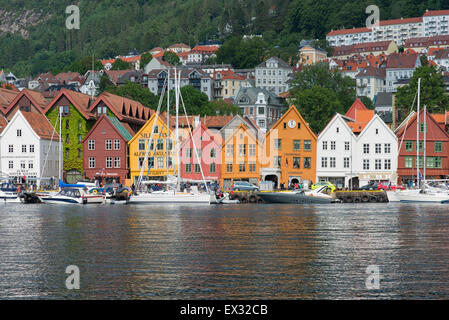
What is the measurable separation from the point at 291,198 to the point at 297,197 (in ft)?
2.67

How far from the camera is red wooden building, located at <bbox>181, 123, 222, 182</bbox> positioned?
121 meters

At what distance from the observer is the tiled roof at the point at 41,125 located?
123431mm

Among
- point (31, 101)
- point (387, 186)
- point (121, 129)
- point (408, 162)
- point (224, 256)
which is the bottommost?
point (224, 256)

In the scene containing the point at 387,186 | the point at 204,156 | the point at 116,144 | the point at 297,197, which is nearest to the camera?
the point at 297,197

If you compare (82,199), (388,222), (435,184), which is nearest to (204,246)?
(388,222)

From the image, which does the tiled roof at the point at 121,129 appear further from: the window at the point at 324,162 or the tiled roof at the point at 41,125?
the window at the point at 324,162

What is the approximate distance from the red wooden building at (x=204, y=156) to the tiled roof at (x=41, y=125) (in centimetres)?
2104

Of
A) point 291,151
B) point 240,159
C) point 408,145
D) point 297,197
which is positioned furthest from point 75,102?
point 408,145

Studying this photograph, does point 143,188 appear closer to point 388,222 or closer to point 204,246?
point 388,222

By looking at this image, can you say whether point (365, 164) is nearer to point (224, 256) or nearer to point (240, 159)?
point (240, 159)

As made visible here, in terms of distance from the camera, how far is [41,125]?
126m

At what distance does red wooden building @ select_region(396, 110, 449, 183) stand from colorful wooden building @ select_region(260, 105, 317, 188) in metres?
13.9

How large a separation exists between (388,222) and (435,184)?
43999mm

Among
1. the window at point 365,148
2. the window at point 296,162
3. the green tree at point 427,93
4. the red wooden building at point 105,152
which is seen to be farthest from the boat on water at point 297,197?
the green tree at point 427,93
